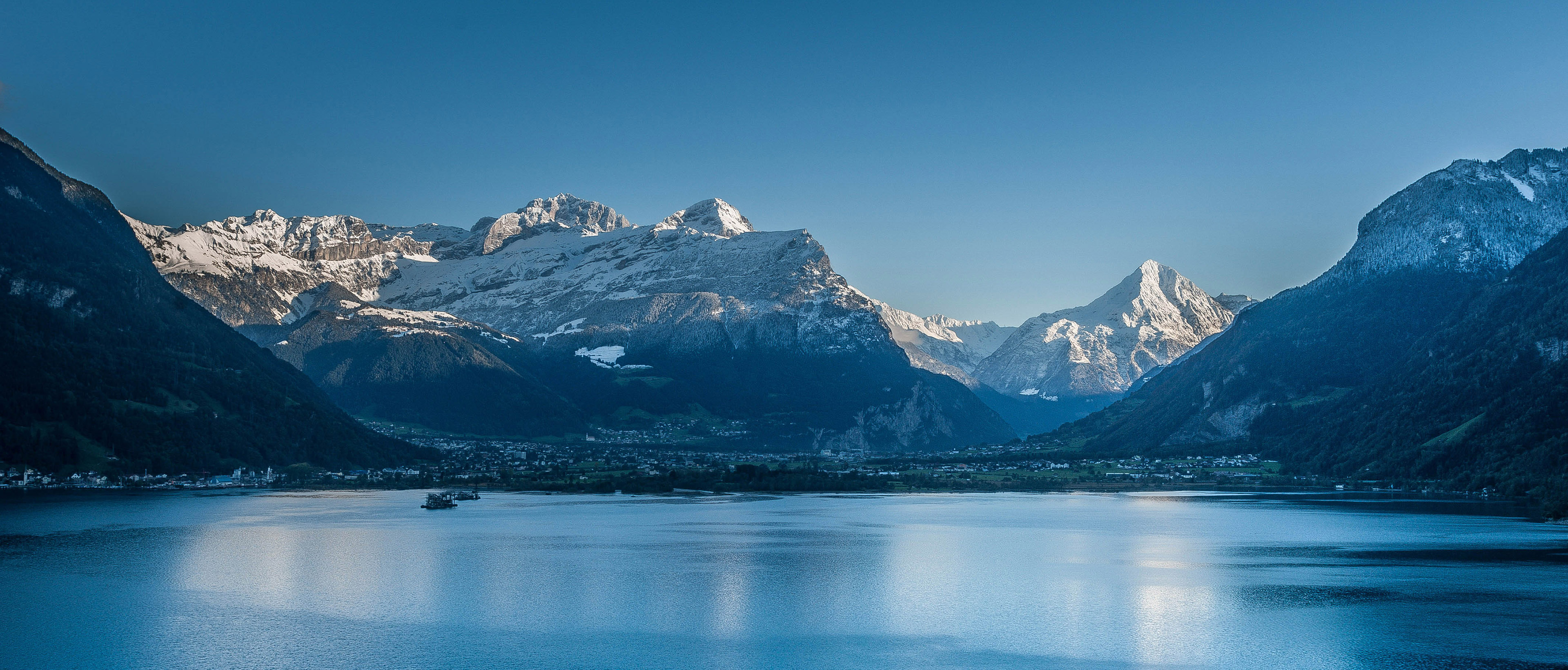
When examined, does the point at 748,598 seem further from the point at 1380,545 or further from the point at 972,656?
the point at 1380,545

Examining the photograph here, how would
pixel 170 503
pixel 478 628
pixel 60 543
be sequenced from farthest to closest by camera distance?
pixel 170 503, pixel 60 543, pixel 478 628

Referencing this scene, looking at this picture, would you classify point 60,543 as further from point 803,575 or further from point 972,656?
point 972,656

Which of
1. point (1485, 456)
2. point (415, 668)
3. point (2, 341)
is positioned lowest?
point (415, 668)

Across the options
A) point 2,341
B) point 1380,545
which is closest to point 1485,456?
point 1380,545

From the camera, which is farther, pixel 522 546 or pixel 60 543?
pixel 522 546

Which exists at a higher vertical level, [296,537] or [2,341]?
[2,341]

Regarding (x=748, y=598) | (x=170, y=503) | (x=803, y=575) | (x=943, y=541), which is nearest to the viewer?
(x=748, y=598)
